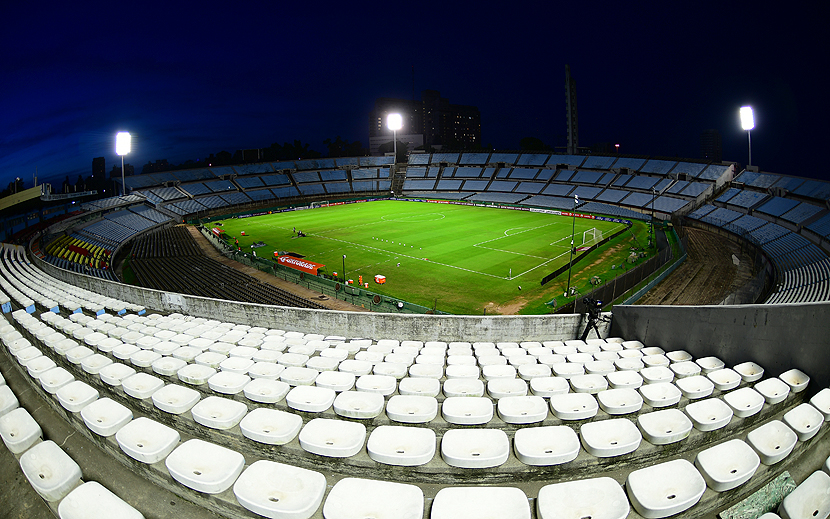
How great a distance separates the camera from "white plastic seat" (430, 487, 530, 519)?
15.3ft

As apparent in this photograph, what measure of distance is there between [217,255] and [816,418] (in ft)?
150

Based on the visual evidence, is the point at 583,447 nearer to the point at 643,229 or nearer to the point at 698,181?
the point at 643,229

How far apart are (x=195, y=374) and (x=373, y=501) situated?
539 cm

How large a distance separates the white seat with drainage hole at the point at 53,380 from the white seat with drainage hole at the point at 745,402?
37.5 feet

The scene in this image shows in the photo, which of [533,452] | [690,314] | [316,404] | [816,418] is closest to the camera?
[533,452]

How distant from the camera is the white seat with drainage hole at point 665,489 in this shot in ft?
15.9

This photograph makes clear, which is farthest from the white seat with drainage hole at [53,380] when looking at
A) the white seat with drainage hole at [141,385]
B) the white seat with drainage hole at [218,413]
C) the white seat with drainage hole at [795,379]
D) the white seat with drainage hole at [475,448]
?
the white seat with drainage hole at [795,379]

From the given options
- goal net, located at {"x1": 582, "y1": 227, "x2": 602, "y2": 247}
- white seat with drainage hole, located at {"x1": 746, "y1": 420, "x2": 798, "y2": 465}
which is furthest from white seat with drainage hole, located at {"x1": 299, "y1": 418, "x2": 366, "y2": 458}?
goal net, located at {"x1": 582, "y1": 227, "x2": 602, "y2": 247}

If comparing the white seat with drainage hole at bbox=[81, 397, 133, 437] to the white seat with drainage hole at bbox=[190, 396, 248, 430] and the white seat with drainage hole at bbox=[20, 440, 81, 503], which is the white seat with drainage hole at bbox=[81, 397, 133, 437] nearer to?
the white seat with drainage hole at bbox=[20, 440, 81, 503]

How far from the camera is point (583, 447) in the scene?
616 centimetres

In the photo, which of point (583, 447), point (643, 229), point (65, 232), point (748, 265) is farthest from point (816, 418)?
point (65, 232)

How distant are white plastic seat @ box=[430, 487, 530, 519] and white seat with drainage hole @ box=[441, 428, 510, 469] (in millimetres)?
653

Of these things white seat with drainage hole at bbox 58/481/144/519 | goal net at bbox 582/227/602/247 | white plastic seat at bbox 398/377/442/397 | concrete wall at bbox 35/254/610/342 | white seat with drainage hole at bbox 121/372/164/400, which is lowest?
concrete wall at bbox 35/254/610/342

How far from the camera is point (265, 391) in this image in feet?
25.0
